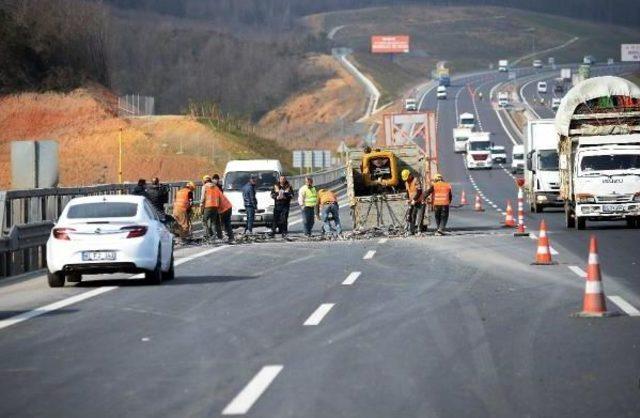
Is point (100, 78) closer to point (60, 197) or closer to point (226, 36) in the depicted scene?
point (226, 36)

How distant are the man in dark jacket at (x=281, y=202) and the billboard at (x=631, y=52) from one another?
507 ft

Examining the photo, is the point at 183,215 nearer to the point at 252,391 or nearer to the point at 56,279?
the point at 56,279

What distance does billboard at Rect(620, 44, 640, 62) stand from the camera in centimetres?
18762

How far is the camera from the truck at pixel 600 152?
120ft

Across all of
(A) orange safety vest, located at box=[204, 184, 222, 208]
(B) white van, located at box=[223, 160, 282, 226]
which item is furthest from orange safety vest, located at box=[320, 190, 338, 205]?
(B) white van, located at box=[223, 160, 282, 226]

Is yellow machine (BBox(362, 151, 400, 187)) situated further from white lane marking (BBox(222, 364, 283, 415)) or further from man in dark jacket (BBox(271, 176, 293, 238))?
white lane marking (BBox(222, 364, 283, 415))

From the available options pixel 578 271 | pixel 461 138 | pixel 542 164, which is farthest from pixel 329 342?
pixel 461 138

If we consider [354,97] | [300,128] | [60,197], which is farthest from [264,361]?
[354,97]

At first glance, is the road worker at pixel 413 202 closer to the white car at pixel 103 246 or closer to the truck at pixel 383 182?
the truck at pixel 383 182

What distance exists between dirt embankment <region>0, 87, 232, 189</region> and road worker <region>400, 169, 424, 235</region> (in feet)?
140

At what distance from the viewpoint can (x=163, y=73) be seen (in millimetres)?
141125

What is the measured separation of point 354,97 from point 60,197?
126645 millimetres

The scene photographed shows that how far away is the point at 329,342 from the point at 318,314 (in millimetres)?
2730

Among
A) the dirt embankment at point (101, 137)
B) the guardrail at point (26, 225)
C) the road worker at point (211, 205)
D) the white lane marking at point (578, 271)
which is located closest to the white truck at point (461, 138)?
the dirt embankment at point (101, 137)
